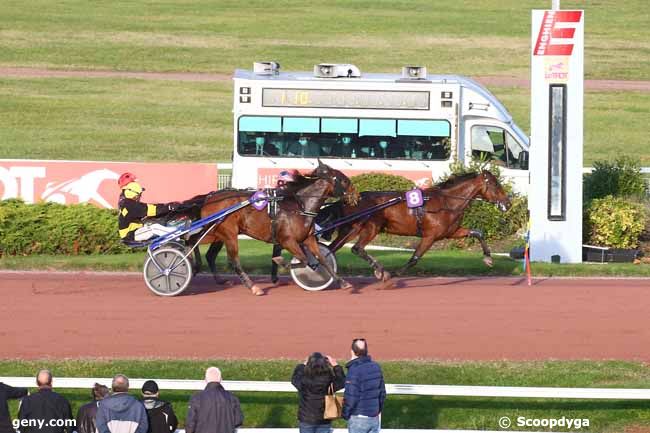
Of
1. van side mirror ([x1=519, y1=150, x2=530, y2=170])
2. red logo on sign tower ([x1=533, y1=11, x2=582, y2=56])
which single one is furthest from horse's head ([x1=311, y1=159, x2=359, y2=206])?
van side mirror ([x1=519, y1=150, x2=530, y2=170])

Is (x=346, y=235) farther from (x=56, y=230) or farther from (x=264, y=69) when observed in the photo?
(x=264, y=69)

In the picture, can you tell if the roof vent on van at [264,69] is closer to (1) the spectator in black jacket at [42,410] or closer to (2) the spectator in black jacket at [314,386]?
(2) the spectator in black jacket at [314,386]

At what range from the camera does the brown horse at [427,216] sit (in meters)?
18.0

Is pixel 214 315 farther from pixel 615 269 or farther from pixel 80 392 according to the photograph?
pixel 615 269

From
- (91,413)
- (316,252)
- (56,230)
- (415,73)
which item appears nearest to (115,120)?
(415,73)

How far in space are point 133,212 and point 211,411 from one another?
24.4 ft

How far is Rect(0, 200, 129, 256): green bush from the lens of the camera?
20.9m

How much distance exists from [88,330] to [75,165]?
31.8 feet

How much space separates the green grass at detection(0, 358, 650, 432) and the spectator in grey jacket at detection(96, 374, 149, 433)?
2.63 meters

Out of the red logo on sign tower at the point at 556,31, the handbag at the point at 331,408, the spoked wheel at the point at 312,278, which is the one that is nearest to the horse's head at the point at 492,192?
the spoked wheel at the point at 312,278

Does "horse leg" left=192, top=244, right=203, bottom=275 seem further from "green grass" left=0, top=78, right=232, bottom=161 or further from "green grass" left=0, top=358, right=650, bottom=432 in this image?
"green grass" left=0, top=78, right=232, bottom=161

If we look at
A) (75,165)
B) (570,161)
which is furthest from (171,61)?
(570,161)

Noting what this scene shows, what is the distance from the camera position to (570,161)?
804 inches

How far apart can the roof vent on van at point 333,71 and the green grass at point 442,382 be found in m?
12.1
